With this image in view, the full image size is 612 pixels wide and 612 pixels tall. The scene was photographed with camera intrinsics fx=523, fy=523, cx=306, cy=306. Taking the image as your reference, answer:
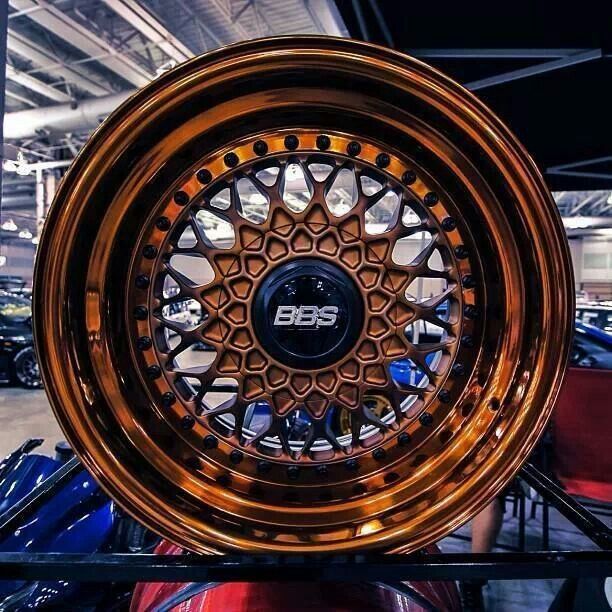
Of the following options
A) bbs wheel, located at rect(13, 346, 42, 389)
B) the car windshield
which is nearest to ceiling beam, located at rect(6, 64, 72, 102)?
the car windshield

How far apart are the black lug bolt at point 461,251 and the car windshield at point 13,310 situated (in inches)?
291

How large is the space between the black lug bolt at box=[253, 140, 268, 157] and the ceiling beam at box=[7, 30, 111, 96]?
7.21 metres

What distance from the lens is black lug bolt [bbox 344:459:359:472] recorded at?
783 millimetres

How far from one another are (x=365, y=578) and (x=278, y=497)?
0.55ft

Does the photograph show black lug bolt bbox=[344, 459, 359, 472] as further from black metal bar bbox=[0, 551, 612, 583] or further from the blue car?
the blue car

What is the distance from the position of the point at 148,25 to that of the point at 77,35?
3.22 feet

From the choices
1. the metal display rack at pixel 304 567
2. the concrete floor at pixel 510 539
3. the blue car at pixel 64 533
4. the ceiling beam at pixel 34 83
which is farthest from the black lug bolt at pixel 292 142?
the ceiling beam at pixel 34 83

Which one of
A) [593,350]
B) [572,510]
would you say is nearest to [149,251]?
[572,510]

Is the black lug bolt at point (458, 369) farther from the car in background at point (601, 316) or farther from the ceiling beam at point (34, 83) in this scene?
the ceiling beam at point (34, 83)

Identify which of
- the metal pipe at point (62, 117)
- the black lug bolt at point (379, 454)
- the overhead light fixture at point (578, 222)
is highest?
the overhead light fixture at point (578, 222)

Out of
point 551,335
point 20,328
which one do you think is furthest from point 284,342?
point 20,328

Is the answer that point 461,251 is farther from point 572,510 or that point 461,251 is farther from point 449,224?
point 572,510

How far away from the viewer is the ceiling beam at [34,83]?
25.4ft

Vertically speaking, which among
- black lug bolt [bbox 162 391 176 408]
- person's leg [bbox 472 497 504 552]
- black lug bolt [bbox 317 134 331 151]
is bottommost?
person's leg [bbox 472 497 504 552]
